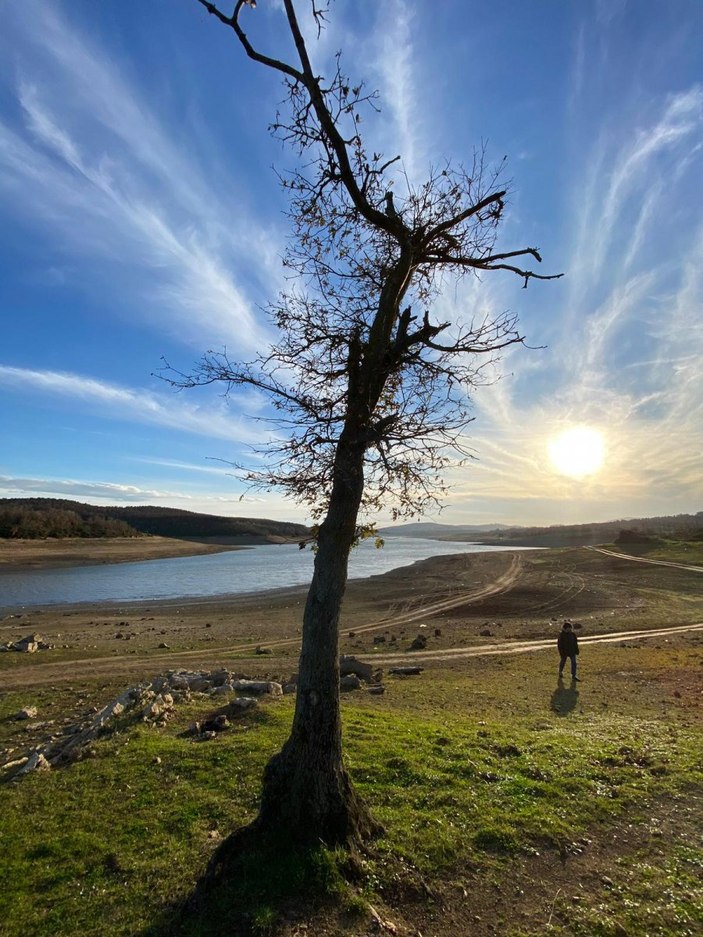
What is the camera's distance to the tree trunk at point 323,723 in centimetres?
588

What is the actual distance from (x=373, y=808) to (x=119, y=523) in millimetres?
118699

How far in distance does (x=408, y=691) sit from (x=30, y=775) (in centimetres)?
1012

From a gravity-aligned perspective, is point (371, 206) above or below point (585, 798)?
above

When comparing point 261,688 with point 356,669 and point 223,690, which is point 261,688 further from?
point 356,669

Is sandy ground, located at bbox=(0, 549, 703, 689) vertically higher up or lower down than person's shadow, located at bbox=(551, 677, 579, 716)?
lower down

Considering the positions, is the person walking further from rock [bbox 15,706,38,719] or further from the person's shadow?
rock [bbox 15,706,38,719]

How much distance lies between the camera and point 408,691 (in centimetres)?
1622

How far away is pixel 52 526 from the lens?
3770 inches

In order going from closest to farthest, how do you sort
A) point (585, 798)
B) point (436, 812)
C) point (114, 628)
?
point (436, 812) → point (585, 798) → point (114, 628)

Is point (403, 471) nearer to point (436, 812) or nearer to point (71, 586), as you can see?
point (436, 812)

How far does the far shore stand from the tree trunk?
74.0m

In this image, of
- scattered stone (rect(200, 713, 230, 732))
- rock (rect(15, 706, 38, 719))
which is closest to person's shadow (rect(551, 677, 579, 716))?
scattered stone (rect(200, 713, 230, 732))

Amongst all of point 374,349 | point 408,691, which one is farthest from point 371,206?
point 408,691

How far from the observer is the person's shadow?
1420cm
